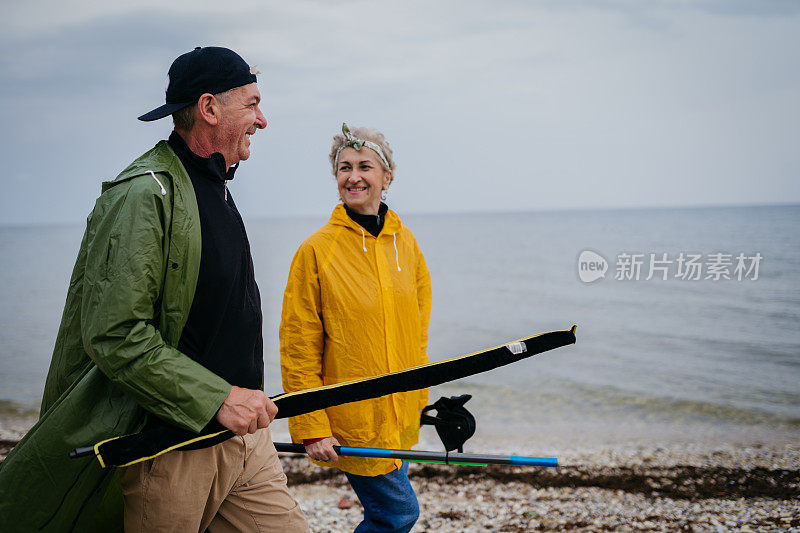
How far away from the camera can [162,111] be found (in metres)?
2.38

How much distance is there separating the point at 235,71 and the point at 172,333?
97cm

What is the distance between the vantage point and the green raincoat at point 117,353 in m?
2.00

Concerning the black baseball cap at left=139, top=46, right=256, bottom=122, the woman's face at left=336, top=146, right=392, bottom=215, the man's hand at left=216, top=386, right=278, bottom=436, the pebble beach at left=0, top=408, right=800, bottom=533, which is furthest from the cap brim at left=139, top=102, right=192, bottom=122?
the pebble beach at left=0, top=408, right=800, bottom=533

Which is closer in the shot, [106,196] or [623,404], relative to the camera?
[106,196]

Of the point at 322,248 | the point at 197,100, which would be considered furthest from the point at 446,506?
the point at 197,100

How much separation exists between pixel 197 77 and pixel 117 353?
102cm

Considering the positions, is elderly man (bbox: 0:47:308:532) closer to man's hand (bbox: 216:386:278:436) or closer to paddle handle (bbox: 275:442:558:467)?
man's hand (bbox: 216:386:278:436)

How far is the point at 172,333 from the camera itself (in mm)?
2160

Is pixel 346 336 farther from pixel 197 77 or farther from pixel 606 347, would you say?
pixel 606 347

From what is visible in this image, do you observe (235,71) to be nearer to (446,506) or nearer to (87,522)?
(87,522)

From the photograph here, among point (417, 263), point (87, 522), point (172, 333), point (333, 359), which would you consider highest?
point (417, 263)

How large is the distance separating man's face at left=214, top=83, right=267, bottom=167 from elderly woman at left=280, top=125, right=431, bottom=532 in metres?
0.83

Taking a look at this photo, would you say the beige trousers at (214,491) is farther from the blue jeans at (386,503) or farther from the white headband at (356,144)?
the white headband at (356,144)

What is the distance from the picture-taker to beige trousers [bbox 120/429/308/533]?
91.7 inches
